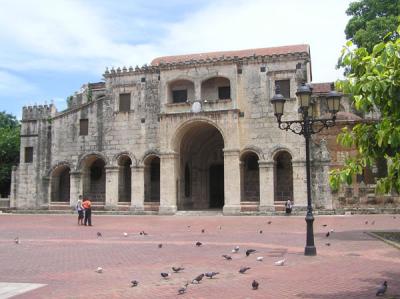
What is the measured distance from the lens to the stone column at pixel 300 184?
1183 inches

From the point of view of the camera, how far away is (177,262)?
38.0ft

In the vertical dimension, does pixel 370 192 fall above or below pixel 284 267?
above

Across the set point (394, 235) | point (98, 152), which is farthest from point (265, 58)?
point (394, 235)

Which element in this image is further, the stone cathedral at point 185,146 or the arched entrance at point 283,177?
the arched entrance at point 283,177

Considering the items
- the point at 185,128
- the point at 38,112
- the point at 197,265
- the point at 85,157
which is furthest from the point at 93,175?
the point at 197,265

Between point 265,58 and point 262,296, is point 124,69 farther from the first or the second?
point 262,296

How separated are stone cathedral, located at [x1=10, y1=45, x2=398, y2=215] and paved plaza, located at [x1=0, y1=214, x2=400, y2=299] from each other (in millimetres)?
13086

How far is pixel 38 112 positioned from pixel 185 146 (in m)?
12.5

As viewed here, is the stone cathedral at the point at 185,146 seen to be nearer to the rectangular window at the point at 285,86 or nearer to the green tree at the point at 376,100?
the rectangular window at the point at 285,86

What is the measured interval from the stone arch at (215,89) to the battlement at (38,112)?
12692mm

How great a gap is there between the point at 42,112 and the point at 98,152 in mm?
6586

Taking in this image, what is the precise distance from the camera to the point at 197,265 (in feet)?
36.3

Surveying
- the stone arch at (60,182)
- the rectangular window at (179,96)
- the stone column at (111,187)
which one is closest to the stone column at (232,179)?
the rectangular window at (179,96)

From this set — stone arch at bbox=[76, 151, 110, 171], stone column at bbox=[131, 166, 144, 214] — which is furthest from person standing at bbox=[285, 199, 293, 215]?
stone arch at bbox=[76, 151, 110, 171]
